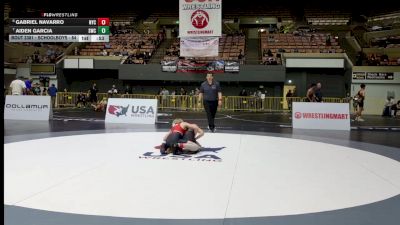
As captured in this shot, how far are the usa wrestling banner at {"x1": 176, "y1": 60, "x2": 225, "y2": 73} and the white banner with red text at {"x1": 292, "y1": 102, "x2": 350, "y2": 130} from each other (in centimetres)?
1310

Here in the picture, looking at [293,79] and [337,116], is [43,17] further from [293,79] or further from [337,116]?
[293,79]

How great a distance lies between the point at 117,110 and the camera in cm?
1407

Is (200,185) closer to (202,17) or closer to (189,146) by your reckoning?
(189,146)

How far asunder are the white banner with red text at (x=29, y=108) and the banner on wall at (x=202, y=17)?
5789mm

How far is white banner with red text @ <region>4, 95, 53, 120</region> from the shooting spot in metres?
14.4

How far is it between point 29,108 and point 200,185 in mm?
11865

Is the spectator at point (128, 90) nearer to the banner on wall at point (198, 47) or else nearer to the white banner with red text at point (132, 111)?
the banner on wall at point (198, 47)

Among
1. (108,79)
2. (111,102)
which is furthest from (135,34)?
(111,102)

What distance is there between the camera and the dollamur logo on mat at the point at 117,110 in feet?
45.9

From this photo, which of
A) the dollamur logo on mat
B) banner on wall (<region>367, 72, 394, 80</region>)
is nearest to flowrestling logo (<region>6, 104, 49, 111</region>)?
the dollamur logo on mat

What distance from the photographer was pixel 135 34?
3300cm

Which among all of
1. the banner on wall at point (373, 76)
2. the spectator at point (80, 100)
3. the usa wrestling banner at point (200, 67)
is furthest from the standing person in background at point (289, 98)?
the spectator at point (80, 100)

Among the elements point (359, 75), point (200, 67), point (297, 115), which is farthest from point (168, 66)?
point (297, 115)

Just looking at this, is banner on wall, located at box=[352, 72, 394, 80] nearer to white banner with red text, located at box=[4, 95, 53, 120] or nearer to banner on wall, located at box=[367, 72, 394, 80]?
banner on wall, located at box=[367, 72, 394, 80]
